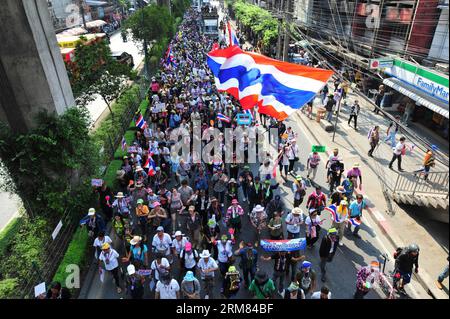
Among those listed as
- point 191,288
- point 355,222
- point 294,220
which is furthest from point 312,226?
point 191,288

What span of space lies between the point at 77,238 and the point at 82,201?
125cm

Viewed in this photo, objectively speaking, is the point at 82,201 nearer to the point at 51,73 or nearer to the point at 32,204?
the point at 32,204

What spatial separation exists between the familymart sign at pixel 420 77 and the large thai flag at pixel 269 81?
6.35m

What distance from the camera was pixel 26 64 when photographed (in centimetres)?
1059

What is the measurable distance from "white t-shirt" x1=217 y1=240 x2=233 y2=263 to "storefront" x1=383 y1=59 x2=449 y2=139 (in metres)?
11.4

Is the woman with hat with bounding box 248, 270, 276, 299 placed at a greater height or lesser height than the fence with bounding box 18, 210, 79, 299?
greater

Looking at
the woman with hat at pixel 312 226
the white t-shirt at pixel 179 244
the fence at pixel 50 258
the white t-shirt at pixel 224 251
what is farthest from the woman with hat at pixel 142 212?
the woman with hat at pixel 312 226

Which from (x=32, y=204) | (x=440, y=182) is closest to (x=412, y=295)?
(x=440, y=182)

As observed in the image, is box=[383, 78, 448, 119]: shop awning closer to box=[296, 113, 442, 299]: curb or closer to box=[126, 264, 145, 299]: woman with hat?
box=[296, 113, 442, 299]: curb

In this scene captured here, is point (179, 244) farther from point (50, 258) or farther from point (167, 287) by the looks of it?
point (50, 258)

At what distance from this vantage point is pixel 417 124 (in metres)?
19.6

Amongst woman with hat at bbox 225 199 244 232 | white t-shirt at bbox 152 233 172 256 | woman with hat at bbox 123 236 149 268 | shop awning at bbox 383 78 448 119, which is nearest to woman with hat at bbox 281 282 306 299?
woman with hat at bbox 225 199 244 232

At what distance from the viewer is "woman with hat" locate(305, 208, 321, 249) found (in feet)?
30.7

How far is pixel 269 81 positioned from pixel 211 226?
17.9 ft
